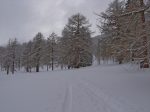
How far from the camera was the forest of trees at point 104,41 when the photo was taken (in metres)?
11.1

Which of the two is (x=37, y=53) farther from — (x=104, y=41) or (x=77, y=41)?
(x=104, y=41)

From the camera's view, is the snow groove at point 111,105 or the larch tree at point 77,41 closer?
the snow groove at point 111,105

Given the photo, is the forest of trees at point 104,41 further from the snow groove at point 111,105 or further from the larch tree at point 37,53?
the snow groove at point 111,105

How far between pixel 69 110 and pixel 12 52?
6458 cm

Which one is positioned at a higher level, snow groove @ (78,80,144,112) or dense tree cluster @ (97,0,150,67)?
dense tree cluster @ (97,0,150,67)

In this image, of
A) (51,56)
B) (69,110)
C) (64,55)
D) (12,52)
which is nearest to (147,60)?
(69,110)

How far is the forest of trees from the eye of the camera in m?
11.1

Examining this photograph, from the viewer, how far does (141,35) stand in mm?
10672

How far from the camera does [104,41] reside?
36375 mm

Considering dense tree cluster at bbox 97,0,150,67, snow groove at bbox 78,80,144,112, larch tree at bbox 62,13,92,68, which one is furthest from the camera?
larch tree at bbox 62,13,92,68

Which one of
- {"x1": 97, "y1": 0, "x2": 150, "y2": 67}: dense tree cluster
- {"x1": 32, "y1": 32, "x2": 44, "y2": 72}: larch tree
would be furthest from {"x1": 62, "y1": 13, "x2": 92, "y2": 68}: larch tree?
{"x1": 97, "y1": 0, "x2": 150, "y2": 67}: dense tree cluster

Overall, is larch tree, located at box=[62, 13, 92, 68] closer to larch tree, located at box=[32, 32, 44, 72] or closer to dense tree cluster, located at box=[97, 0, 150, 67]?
larch tree, located at box=[32, 32, 44, 72]

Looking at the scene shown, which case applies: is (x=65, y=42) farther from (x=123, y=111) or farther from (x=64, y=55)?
(x=123, y=111)


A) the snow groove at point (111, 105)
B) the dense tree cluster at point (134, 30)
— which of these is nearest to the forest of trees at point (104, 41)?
the dense tree cluster at point (134, 30)
